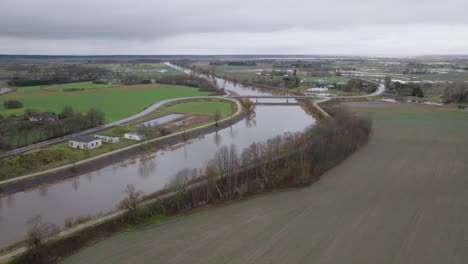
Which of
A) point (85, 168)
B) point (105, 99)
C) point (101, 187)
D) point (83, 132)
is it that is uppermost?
point (105, 99)

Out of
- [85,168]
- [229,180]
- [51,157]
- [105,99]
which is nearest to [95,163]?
[85,168]

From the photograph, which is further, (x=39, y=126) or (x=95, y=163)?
Answer: (x=39, y=126)

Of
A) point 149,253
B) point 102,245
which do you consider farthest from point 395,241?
point 102,245

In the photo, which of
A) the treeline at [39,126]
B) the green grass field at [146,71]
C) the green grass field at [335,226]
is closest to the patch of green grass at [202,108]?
the treeline at [39,126]

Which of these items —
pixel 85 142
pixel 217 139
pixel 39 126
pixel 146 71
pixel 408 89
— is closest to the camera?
pixel 85 142

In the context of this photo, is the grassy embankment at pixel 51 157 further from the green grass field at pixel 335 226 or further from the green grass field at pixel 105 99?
the green grass field at pixel 335 226

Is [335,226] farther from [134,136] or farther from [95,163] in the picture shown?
[134,136]
